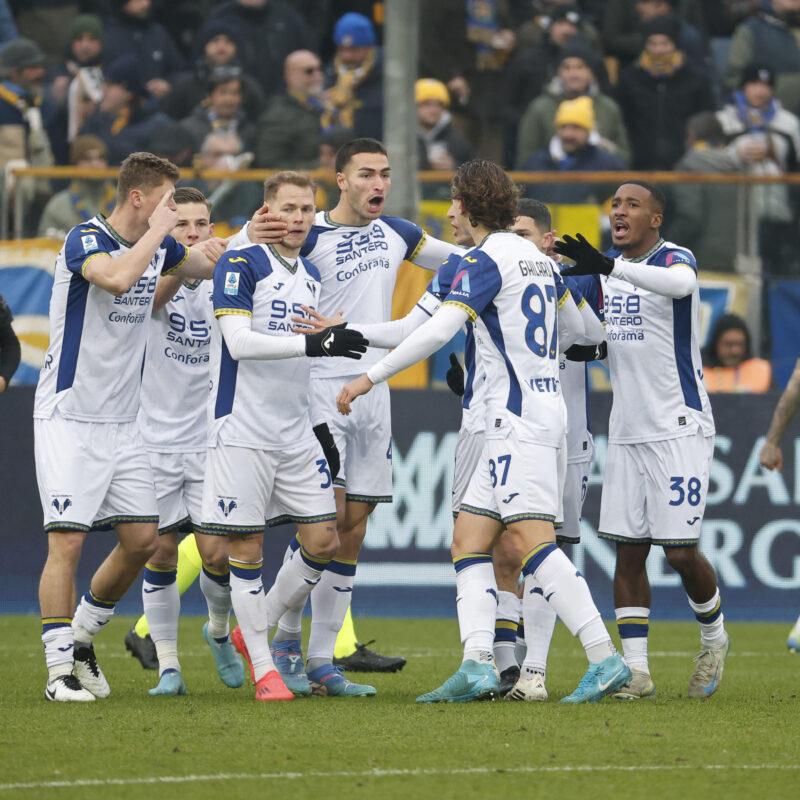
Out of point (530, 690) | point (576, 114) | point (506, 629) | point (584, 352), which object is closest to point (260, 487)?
point (506, 629)

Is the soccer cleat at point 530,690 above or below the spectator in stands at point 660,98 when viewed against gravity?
below

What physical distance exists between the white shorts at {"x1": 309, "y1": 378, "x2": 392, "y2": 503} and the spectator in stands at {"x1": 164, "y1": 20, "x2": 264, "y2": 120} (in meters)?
7.80

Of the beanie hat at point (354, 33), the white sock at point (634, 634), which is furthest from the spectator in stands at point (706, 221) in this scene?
the white sock at point (634, 634)

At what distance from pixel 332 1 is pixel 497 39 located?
2320 mm

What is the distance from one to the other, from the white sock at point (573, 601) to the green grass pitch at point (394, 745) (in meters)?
0.30

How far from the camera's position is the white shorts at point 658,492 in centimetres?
756

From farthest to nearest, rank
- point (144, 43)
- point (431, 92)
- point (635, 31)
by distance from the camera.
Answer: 1. point (144, 43)
2. point (635, 31)
3. point (431, 92)

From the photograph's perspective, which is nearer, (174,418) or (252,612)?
(252,612)

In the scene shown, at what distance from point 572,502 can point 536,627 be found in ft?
2.48

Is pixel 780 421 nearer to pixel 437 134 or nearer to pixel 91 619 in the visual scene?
pixel 91 619

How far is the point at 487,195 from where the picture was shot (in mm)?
7047

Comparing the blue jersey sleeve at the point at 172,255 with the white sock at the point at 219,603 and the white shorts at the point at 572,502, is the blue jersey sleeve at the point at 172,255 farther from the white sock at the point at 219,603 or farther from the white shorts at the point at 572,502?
the white shorts at the point at 572,502

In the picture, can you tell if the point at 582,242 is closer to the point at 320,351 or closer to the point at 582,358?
the point at 582,358

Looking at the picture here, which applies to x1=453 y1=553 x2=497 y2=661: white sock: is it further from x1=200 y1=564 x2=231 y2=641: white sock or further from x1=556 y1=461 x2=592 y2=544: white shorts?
x1=200 y1=564 x2=231 y2=641: white sock
